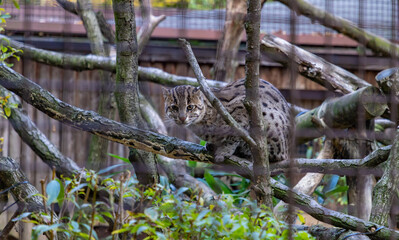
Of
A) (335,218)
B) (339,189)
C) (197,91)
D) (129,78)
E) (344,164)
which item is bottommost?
(339,189)

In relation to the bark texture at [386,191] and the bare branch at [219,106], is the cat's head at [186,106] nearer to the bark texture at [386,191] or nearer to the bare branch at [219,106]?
the bare branch at [219,106]

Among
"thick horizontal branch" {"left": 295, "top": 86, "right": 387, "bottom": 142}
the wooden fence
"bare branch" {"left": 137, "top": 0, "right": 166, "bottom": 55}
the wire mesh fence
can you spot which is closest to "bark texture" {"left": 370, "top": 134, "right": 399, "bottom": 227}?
"thick horizontal branch" {"left": 295, "top": 86, "right": 387, "bottom": 142}

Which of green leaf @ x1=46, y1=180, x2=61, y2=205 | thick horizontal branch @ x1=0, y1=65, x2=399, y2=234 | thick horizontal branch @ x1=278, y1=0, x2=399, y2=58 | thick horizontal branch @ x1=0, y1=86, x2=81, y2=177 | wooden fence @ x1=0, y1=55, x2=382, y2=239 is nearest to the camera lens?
green leaf @ x1=46, y1=180, x2=61, y2=205

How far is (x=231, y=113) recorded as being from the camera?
2850mm

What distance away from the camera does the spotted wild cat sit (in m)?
2.78

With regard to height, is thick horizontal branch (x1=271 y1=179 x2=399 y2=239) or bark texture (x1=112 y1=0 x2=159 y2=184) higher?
bark texture (x1=112 y1=0 x2=159 y2=184)

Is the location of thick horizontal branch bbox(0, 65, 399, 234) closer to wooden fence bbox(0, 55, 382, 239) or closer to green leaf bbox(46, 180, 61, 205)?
green leaf bbox(46, 180, 61, 205)

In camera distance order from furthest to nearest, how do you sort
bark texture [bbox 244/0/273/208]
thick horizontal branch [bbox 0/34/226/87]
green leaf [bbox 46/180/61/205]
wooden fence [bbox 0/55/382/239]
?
1. wooden fence [bbox 0/55/382/239]
2. thick horizontal branch [bbox 0/34/226/87]
3. bark texture [bbox 244/0/273/208]
4. green leaf [bbox 46/180/61/205]

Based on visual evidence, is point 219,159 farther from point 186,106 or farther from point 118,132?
point 186,106

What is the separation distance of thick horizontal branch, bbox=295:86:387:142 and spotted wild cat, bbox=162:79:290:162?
275mm

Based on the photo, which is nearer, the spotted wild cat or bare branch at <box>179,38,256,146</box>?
bare branch at <box>179,38,256,146</box>

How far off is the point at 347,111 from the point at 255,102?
4.28 ft

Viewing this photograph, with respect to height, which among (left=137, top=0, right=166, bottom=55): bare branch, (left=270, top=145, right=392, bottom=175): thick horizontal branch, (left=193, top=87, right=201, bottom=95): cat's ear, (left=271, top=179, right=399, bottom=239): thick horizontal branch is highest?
(left=137, top=0, right=166, bottom=55): bare branch

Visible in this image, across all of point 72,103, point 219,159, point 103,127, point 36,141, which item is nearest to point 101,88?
point 36,141
